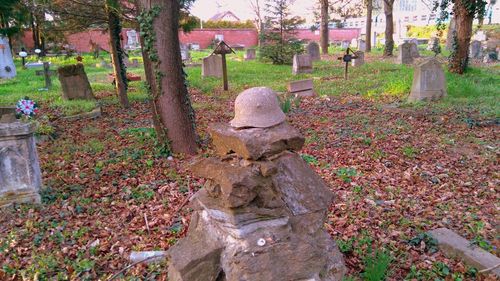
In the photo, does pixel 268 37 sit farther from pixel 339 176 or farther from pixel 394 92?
pixel 339 176

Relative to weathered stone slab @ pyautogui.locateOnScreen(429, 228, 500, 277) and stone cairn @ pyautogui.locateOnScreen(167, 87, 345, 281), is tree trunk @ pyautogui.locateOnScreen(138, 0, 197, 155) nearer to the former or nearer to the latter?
weathered stone slab @ pyautogui.locateOnScreen(429, 228, 500, 277)

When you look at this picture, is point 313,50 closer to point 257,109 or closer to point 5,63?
point 5,63

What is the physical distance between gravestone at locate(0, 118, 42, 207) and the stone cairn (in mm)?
3640

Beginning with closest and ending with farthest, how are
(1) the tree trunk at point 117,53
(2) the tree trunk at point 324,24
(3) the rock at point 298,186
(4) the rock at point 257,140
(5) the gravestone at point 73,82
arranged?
1. (4) the rock at point 257,140
2. (3) the rock at point 298,186
3. (1) the tree trunk at point 117,53
4. (5) the gravestone at point 73,82
5. (2) the tree trunk at point 324,24

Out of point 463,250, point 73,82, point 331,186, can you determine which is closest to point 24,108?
point 73,82

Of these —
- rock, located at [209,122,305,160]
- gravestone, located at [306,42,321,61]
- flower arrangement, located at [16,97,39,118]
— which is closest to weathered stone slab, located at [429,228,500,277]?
rock, located at [209,122,305,160]

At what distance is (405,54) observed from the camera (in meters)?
19.7

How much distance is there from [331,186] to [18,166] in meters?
4.12

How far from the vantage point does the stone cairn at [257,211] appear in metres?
2.13

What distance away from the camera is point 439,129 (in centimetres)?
798

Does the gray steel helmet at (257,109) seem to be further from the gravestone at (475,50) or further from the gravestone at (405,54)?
the gravestone at (475,50)

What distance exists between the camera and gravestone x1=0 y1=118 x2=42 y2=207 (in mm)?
5031

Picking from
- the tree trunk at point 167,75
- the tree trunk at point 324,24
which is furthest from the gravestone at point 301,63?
the tree trunk at point 167,75

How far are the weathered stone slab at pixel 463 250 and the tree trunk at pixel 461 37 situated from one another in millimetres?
10663
